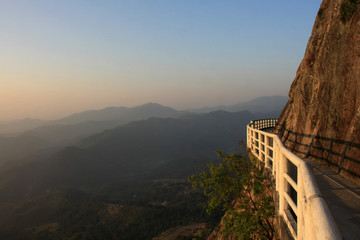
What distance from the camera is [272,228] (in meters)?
9.02

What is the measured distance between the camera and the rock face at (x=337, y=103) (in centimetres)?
817

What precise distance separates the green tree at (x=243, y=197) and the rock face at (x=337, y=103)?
9.42ft

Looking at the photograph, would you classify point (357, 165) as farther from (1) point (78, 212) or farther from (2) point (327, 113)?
(1) point (78, 212)

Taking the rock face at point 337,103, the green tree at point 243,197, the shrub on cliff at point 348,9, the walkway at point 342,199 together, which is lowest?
the green tree at point 243,197

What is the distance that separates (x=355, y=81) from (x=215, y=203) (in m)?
7.68

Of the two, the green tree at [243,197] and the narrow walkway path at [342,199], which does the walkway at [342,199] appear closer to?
the narrow walkway path at [342,199]

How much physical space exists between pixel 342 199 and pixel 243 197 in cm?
513

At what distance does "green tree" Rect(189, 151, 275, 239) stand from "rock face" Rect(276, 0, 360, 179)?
2872mm

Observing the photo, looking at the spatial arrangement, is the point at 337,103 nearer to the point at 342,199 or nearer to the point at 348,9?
the point at 348,9

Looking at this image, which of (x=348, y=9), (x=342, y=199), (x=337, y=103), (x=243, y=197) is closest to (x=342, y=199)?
(x=342, y=199)

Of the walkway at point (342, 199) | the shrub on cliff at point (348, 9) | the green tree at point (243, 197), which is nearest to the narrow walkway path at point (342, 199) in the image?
the walkway at point (342, 199)

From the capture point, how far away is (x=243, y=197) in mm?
10289

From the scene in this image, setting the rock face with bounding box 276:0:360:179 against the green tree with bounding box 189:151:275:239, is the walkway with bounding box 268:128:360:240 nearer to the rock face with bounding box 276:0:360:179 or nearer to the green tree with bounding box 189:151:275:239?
the rock face with bounding box 276:0:360:179

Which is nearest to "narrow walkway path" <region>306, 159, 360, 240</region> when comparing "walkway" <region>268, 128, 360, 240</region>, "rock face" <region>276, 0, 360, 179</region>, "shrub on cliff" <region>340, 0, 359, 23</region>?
"walkway" <region>268, 128, 360, 240</region>
